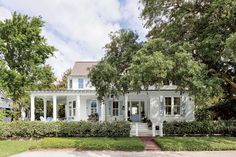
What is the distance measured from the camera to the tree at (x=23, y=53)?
40844 mm

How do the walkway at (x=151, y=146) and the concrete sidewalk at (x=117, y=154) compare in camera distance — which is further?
the walkway at (x=151, y=146)

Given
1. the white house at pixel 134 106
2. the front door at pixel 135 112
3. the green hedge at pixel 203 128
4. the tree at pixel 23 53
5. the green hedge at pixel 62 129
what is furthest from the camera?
the tree at pixel 23 53

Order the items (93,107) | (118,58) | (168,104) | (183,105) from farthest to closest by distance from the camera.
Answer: (93,107) → (168,104) → (183,105) → (118,58)

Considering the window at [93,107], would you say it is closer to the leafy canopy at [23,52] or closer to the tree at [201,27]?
the leafy canopy at [23,52]

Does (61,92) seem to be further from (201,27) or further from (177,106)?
(201,27)

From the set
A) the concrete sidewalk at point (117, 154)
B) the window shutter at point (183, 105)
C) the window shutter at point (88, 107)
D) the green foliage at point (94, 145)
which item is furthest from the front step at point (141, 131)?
the concrete sidewalk at point (117, 154)

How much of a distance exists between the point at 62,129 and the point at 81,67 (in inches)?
723

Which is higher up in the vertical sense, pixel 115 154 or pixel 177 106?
pixel 177 106

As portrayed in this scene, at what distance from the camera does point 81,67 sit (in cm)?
4569

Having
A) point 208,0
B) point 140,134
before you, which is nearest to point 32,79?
point 140,134

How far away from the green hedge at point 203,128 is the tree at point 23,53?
1885 centimetres

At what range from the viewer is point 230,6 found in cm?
2059

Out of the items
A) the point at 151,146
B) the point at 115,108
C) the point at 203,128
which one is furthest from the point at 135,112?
the point at 151,146

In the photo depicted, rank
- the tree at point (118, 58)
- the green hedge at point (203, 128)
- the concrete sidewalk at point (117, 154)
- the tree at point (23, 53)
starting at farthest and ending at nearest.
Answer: the tree at point (23, 53) < the green hedge at point (203, 128) < the tree at point (118, 58) < the concrete sidewalk at point (117, 154)
